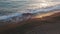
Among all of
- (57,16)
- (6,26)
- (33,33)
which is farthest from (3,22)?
(57,16)

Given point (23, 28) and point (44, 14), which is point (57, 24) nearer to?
point (44, 14)

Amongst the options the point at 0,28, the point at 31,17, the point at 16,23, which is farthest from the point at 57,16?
the point at 0,28

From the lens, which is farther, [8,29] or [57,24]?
[57,24]

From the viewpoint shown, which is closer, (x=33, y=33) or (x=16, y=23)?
(x=16, y=23)

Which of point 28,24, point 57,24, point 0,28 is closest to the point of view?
point 0,28

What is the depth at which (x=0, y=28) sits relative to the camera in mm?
671

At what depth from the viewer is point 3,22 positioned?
71cm

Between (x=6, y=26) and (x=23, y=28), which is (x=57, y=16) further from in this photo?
(x=6, y=26)

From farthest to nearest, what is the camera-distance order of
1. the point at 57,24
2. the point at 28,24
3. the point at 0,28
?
the point at 57,24 → the point at 28,24 → the point at 0,28

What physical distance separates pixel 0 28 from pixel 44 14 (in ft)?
1.10

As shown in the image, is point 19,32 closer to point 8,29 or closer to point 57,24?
point 8,29

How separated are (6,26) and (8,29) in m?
0.02

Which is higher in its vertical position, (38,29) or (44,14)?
(44,14)

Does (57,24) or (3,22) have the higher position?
(3,22)
